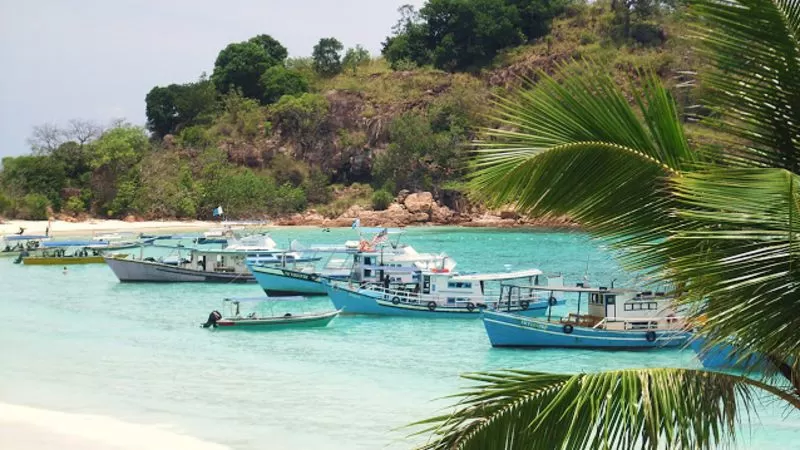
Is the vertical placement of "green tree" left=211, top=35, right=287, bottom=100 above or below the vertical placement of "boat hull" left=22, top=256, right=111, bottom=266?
above

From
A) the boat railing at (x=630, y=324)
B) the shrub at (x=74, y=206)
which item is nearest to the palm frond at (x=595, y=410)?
the boat railing at (x=630, y=324)

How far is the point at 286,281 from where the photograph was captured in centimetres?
3825

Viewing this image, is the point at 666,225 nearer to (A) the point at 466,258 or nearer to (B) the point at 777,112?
(B) the point at 777,112

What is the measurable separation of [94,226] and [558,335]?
194 feet

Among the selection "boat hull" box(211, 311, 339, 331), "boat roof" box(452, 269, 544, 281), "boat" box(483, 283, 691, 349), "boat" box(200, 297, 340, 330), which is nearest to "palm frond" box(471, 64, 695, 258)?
"boat" box(483, 283, 691, 349)

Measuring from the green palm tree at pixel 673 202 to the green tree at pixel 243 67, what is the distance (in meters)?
93.8

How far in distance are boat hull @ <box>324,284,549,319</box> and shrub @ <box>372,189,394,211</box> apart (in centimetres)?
4807

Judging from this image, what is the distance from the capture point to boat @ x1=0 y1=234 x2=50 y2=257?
190 feet

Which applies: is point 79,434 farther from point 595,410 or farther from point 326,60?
point 326,60

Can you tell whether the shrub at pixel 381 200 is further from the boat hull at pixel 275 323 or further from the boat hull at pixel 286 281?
the boat hull at pixel 275 323

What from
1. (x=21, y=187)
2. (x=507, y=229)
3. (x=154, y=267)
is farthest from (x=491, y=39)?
(x=154, y=267)

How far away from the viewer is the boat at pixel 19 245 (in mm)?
58025

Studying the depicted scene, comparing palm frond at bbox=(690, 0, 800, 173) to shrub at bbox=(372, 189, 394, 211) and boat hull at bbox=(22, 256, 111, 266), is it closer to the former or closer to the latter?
boat hull at bbox=(22, 256, 111, 266)

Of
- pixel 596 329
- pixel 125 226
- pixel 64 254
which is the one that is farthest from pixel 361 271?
pixel 125 226
